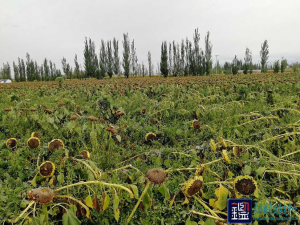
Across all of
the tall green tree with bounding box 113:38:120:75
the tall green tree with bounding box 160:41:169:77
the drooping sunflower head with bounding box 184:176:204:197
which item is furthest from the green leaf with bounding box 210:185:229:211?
the tall green tree with bounding box 113:38:120:75

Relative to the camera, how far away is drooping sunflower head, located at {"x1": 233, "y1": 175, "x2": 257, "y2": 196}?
1.13m

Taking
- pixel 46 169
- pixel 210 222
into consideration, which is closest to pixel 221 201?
pixel 210 222

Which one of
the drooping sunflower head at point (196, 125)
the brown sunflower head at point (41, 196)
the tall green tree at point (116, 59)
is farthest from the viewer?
the tall green tree at point (116, 59)

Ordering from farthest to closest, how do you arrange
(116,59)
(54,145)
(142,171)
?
(116,59) < (142,171) < (54,145)

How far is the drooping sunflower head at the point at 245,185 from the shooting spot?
1.13m

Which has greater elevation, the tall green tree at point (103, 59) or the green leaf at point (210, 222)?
the tall green tree at point (103, 59)

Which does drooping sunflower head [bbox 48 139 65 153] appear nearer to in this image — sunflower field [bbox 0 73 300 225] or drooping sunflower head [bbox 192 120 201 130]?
sunflower field [bbox 0 73 300 225]

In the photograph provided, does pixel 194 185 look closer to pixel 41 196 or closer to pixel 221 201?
pixel 221 201

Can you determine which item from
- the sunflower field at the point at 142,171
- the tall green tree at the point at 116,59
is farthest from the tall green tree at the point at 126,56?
the sunflower field at the point at 142,171

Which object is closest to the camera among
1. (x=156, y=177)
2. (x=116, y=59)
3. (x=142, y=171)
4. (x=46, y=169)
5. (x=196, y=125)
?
(x=156, y=177)

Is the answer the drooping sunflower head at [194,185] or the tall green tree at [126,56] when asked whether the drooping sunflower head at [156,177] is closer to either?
the drooping sunflower head at [194,185]

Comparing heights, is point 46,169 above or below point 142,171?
above

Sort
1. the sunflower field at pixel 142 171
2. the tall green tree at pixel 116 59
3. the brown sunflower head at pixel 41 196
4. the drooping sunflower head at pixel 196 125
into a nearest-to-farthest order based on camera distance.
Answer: the brown sunflower head at pixel 41 196, the sunflower field at pixel 142 171, the drooping sunflower head at pixel 196 125, the tall green tree at pixel 116 59

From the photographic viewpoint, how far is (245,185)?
1.14 m
